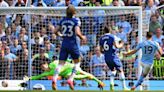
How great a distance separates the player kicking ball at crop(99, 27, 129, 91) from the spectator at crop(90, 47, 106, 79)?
3.06 feet

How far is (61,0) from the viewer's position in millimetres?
22875

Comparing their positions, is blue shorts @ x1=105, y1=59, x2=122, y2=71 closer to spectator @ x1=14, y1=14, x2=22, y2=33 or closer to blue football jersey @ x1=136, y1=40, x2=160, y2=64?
blue football jersey @ x1=136, y1=40, x2=160, y2=64

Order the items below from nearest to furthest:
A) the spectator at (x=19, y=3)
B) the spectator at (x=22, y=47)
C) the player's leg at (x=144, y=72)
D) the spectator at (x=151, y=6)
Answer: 1. the player's leg at (x=144, y=72)
2. the spectator at (x=22, y=47)
3. the spectator at (x=151, y=6)
4. the spectator at (x=19, y=3)

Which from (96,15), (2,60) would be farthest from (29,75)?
(96,15)

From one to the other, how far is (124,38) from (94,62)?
103 centimetres

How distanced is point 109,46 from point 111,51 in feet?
0.49

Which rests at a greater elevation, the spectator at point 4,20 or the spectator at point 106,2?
the spectator at point 106,2

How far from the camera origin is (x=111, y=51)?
62.7 feet

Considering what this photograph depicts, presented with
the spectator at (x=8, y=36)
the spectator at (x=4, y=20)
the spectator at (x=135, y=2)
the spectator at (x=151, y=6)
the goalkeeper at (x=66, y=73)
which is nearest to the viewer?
the goalkeeper at (x=66, y=73)

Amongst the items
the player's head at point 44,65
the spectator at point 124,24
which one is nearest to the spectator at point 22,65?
the player's head at point 44,65

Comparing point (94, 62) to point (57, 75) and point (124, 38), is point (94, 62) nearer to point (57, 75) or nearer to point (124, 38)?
point (124, 38)

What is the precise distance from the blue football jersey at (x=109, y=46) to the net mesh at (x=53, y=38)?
0.99 m

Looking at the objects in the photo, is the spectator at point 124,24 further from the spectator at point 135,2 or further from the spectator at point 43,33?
the spectator at point 43,33

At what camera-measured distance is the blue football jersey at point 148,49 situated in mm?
18938
